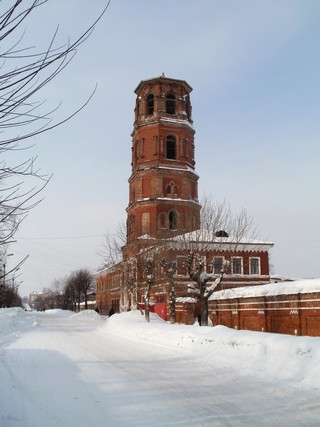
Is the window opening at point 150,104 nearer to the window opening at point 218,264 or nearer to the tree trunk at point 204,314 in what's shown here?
the window opening at point 218,264

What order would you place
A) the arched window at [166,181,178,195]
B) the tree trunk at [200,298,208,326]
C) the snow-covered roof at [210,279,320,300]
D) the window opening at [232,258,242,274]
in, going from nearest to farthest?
the tree trunk at [200,298,208,326] < the snow-covered roof at [210,279,320,300] < the window opening at [232,258,242,274] < the arched window at [166,181,178,195]

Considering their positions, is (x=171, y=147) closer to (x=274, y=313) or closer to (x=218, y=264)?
→ (x=218, y=264)

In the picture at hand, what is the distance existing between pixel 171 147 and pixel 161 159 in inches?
87.5

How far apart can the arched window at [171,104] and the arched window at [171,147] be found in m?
2.87

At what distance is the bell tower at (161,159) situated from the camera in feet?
152

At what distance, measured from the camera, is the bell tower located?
46.2 m

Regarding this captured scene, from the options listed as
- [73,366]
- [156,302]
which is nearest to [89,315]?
[156,302]

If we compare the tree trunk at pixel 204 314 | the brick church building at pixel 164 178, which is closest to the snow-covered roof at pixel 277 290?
the tree trunk at pixel 204 314

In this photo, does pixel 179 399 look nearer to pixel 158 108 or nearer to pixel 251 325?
pixel 251 325

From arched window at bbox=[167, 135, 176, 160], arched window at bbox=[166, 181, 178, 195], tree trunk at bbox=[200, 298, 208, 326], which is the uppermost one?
arched window at bbox=[167, 135, 176, 160]

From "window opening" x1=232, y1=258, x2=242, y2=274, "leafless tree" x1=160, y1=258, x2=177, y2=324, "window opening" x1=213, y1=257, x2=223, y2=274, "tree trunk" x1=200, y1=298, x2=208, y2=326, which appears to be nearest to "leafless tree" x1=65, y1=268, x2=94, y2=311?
"window opening" x1=232, y1=258, x2=242, y2=274

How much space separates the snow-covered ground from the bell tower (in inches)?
1232

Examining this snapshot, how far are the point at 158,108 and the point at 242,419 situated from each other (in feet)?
145

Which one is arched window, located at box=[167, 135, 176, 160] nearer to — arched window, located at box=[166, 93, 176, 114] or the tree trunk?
arched window, located at box=[166, 93, 176, 114]
